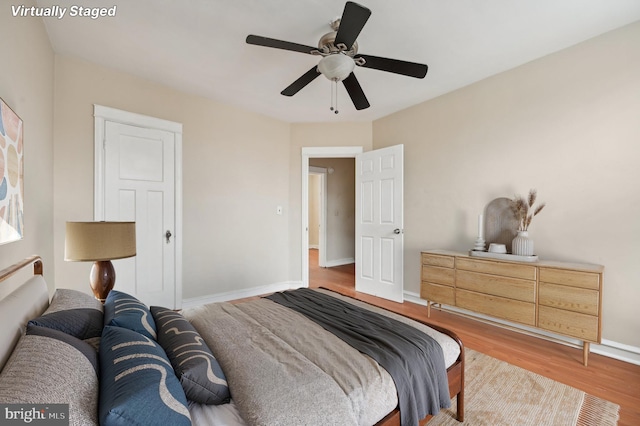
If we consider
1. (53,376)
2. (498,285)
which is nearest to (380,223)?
(498,285)

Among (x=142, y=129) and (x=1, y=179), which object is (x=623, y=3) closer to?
(x=1, y=179)

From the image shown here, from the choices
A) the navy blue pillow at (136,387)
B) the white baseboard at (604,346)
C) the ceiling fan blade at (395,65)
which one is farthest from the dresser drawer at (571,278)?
the navy blue pillow at (136,387)

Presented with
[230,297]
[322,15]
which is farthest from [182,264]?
[322,15]

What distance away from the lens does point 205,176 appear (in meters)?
3.60

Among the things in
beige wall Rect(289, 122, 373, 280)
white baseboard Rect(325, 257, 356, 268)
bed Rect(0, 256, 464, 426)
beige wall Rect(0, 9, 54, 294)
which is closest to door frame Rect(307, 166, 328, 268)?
white baseboard Rect(325, 257, 356, 268)

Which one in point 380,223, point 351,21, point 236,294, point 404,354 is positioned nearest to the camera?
point 404,354

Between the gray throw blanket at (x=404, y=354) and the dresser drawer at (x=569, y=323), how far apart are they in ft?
5.13

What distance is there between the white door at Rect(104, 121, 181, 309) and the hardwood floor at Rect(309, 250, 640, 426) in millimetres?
2974

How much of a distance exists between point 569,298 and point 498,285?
1.68 ft

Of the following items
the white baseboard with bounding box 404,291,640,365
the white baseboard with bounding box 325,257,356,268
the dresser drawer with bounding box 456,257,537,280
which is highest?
the dresser drawer with bounding box 456,257,537,280

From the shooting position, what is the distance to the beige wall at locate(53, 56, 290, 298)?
271 centimetres

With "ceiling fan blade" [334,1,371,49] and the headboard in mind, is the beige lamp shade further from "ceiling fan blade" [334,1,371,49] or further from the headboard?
"ceiling fan blade" [334,1,371,49]

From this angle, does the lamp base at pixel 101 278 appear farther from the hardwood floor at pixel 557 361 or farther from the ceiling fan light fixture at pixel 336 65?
the hardwood floor at pixel 557 361

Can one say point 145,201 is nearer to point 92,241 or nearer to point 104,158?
point 104,158
